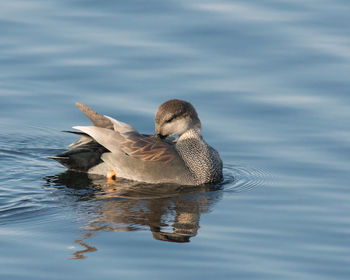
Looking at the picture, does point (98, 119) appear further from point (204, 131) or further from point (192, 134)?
point (204, 131)

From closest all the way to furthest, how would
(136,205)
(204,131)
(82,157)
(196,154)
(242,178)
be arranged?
(136,205)
(242,178)
(196,154)
(82,157)
(204,131)

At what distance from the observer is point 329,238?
29.9 ft

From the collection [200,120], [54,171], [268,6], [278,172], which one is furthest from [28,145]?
[268,6]

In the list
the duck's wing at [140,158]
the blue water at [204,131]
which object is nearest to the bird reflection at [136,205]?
the blue water at [204,131]

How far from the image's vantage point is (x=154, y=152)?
1138 cm

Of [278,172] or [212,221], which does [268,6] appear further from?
[212,221]

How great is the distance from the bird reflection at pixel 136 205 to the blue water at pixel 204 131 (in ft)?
0.08

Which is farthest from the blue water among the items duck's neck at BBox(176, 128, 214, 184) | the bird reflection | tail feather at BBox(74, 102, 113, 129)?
tail feather at BBox(74, 102, 113, 129)

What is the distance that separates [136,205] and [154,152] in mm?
1337

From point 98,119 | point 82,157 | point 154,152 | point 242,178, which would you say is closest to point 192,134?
point 154,152

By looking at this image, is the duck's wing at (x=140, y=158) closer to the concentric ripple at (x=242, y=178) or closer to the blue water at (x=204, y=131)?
the blue water at (x=204, y=131)

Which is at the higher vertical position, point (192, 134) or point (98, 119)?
point (98, 119)

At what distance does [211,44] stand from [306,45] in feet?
5.26

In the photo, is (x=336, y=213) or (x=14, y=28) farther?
(x=14, y=28)
